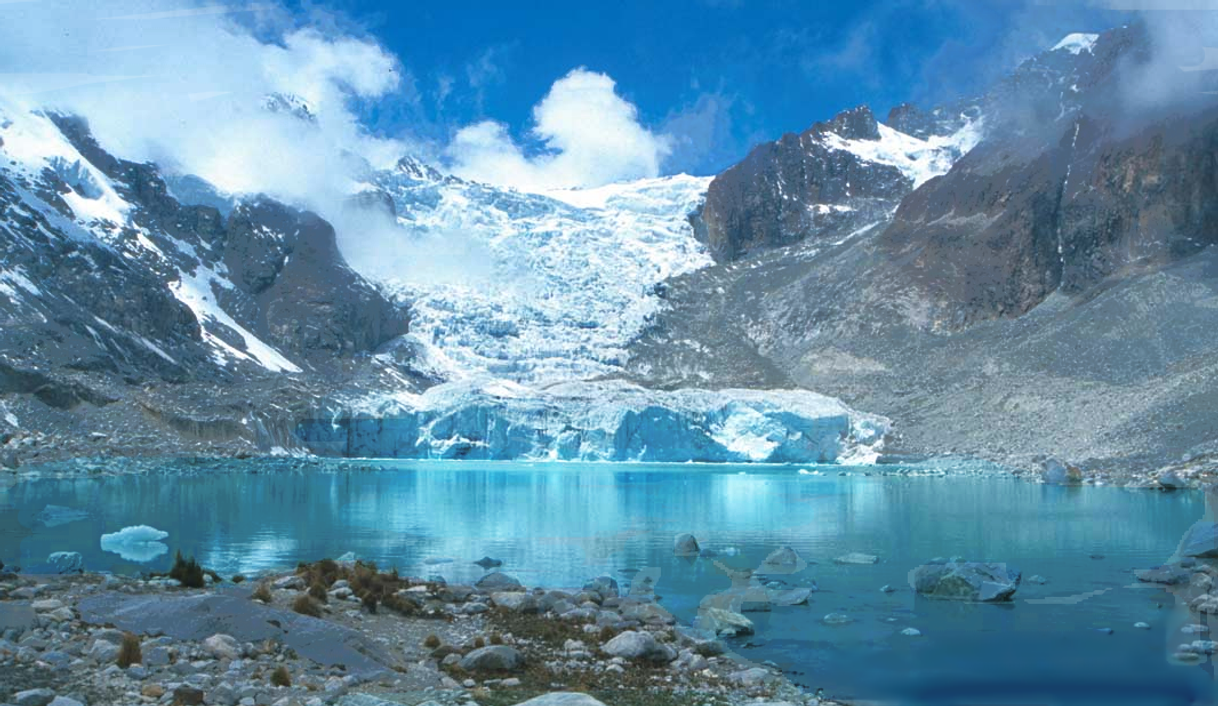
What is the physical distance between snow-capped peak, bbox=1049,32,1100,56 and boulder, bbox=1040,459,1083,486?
9332cm

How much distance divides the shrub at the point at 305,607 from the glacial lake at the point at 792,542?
526cm

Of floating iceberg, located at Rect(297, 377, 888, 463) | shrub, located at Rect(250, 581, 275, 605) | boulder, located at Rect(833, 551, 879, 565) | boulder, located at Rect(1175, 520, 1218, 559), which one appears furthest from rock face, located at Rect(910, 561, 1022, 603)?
floating iceberg, located at Rect(297, 377, 888, 463)

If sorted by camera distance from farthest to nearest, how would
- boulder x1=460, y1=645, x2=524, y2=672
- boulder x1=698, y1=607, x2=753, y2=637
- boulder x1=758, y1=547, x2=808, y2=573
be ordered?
boulder x1=758, y1=547, x2=808, y2=573
boulder x1=698, y1=607, x2=753, y2=637
boulder x1=460, y1=645, x2=524, y2=672

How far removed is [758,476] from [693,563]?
42.7m

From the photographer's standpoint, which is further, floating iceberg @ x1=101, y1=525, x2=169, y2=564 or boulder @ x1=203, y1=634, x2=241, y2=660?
floating iceberg @ x1=101, y1=525, x2=169, y2=564

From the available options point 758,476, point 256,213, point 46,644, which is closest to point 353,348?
point 256,213

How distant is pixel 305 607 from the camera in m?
12.9

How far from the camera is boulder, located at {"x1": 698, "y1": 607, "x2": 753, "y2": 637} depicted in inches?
575

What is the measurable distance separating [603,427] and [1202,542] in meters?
62.8

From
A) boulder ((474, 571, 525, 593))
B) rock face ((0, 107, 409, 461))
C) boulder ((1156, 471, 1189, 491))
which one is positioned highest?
rock face ((0, 107, 409, 461))

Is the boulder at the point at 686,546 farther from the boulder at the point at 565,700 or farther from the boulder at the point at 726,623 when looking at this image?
the boulder at the point at 565,700

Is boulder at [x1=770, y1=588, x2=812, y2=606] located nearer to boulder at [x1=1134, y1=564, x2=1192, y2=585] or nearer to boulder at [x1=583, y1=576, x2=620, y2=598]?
boulder at [x1=583, y1=576, x2=620, y2=598]

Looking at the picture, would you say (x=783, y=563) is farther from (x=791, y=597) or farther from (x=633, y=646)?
(x=633, y=646)

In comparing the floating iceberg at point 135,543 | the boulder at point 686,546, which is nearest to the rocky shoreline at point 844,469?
the floating iceberg at point 135,543
